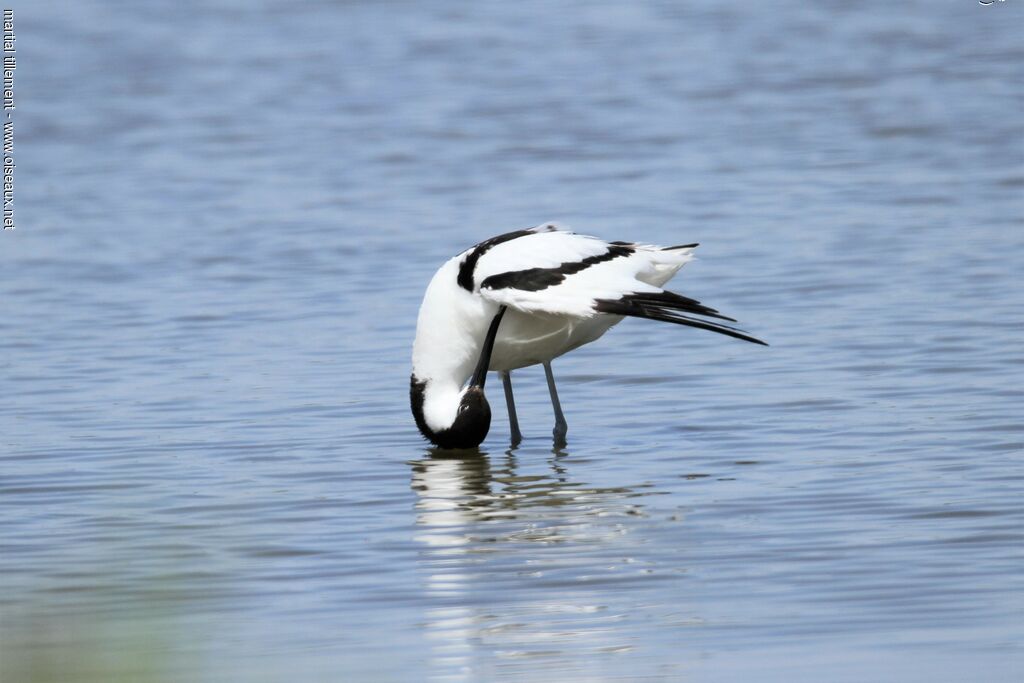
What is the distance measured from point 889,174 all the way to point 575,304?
8210mm

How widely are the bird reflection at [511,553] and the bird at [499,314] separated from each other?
29 cm

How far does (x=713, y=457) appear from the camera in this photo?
858 cm

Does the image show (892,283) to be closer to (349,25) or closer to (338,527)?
(338,527)

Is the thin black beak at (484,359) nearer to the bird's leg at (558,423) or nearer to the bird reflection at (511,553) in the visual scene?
the bird reflection at (511,553)

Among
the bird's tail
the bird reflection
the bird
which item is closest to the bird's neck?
the bird

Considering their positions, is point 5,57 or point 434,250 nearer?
point 434,250

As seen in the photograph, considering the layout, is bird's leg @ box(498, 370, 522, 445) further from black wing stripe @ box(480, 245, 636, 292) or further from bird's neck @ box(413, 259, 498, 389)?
black wing stripe @ box(480, 245, 636, 292)

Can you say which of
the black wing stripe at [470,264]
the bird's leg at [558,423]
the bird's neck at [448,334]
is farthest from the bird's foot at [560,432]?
the black wing stripe at [470,264]

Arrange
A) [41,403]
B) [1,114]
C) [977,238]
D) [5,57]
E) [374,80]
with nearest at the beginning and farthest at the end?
1. [41,403]
2. [977,238]
3. [1,114]
4. [374,80]
5. [5,57]

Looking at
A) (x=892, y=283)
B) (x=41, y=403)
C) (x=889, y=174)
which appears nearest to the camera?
(x=41, y=403)

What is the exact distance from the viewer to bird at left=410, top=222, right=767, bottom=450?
8.58 m

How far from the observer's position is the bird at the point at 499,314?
8578 millimetres

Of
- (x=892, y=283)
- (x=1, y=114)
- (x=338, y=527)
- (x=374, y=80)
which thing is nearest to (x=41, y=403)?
(x=338, y=527)

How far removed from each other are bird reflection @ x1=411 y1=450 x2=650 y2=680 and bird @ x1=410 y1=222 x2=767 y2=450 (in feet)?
0.94
